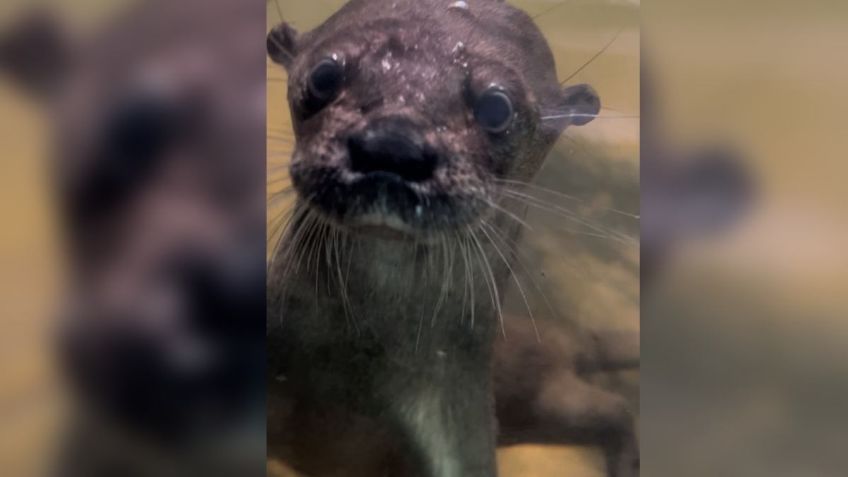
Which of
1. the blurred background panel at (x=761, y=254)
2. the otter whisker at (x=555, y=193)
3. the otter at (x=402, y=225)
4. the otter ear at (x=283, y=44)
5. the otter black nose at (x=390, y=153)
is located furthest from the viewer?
the otter ear at (x=283, y=44)

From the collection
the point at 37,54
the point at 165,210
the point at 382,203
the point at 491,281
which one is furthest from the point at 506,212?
the point at 37,54

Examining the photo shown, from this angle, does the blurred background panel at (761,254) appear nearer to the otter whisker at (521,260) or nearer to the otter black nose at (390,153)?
the otter black nose at (390,153)

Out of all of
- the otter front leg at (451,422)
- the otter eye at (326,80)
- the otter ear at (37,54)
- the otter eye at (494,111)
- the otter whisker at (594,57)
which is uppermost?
the otter whisker at (594,57)

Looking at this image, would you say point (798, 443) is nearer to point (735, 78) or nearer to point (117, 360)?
point (735, 78)

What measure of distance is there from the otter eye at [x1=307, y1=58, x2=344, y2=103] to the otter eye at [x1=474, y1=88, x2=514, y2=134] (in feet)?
0.99

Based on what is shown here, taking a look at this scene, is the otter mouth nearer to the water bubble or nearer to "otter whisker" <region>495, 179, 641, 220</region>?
"otter whisker" <region>495, 179, 641, 220</region>

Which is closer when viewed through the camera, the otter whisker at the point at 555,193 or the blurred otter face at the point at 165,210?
the blurred otter face at the point at 165,210

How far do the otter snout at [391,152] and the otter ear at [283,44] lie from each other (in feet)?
1.99

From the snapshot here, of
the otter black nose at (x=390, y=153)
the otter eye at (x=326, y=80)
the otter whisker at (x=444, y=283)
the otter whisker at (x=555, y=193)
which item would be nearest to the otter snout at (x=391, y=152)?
the otter black nose at (x=390, y=153)

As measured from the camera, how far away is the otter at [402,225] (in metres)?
1.39

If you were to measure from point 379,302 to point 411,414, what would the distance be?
1.02 ft

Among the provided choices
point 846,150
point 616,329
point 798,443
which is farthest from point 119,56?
point 616,329

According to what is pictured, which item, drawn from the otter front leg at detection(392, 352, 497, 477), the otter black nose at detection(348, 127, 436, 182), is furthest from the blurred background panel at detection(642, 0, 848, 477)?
the otter front leg at detection(392, 352, 497, 477)

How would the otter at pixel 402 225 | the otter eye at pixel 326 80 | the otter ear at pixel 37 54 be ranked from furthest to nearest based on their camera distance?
the otter eye at pixel 326 80 < the otter at pixel 402 225 < the otter ear at pixel 37 54
